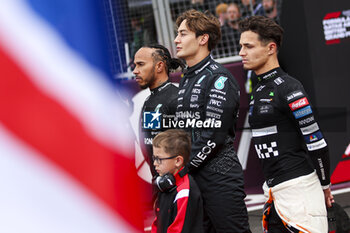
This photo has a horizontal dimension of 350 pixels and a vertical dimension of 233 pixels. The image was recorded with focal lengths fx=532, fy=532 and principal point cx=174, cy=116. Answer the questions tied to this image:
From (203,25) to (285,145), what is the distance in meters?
0.94

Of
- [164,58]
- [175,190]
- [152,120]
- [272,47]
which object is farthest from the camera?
[164,58]

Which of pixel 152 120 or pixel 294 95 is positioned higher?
pixel 294 95

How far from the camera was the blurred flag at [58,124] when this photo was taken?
890 millimetres

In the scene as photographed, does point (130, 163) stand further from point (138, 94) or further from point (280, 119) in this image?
point (138, 94)

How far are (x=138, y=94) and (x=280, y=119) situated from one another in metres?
3.73

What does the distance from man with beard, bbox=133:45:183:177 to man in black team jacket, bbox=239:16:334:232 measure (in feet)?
2.67

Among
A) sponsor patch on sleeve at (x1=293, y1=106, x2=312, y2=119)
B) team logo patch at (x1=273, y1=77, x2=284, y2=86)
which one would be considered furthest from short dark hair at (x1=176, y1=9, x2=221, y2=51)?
sponsor patch on sleeve at (x1=293, y1=106, x2=312, y2=119)

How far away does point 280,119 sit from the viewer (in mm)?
3240

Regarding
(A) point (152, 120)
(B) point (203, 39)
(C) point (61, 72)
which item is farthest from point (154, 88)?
(C) point (61, 72)

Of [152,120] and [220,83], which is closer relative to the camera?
[220,83]

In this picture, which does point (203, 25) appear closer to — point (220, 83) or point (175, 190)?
point (220, 83)

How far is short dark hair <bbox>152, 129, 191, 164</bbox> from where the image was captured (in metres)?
2.81

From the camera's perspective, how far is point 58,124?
917 mm

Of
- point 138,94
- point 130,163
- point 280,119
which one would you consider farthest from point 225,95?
point 138,94
